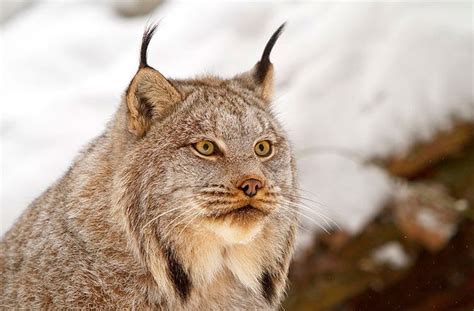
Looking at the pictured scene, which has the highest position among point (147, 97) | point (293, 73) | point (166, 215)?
A: point (293, 73)

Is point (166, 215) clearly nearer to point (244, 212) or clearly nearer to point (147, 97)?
point (244, 212)

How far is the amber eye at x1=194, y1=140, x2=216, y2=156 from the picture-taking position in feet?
13.5

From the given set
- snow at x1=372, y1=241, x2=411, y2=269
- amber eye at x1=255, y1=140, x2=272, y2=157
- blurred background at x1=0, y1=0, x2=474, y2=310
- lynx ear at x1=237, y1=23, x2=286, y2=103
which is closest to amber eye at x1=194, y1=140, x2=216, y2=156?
amber eye at x1=255, y1=140, x2=272, y2=157

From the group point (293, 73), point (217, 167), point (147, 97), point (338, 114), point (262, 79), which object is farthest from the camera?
point (293, 73)

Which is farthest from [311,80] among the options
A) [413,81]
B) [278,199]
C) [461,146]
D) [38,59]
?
[278,199]

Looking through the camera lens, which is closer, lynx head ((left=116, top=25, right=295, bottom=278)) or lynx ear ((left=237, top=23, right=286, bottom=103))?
lynx head ((left=116, top=25, right=295, bottom=278))

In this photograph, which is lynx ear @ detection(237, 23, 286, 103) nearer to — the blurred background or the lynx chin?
the lynx chin

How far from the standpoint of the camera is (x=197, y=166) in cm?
407

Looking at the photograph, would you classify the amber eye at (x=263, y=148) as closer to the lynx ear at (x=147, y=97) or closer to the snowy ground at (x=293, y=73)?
the lynx ear at (x=147, y=97)

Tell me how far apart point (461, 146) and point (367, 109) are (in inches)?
33.8

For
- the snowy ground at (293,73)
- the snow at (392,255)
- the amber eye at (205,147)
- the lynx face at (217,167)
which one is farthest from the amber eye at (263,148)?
the snow at (392,255)

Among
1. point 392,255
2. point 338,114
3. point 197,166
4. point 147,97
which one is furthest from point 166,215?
point 338,114

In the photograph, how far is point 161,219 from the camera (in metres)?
4.09

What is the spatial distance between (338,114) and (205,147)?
3221 mm
